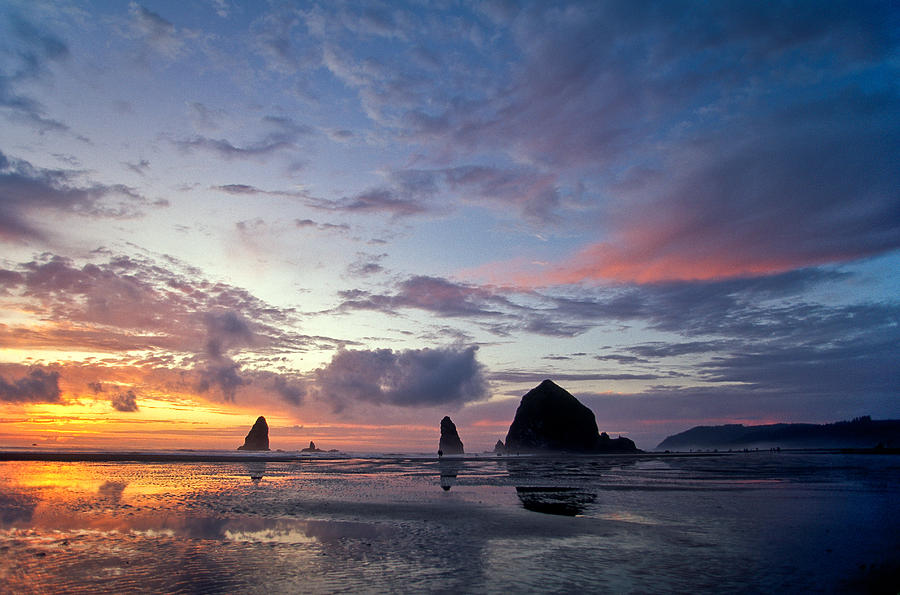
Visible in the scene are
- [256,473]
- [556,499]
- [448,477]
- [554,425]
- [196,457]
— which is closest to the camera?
[556,499]

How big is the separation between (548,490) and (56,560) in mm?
31094

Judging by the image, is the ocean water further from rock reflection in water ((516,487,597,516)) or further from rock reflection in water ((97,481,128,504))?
rock reflection in water ((97,481,128,504))

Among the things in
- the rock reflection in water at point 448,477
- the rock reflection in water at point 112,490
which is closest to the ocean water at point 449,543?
the rock reflection in water at point 112,490

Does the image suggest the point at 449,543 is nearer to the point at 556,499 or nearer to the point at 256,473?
the point at 556,499

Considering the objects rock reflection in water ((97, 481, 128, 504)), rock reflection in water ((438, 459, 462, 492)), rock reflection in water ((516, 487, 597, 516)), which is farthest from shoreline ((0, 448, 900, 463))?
rock reflection in water ((516, 487, 597, 516))

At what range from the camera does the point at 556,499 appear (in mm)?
32156

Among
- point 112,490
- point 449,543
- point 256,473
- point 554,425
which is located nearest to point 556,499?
point 449,543

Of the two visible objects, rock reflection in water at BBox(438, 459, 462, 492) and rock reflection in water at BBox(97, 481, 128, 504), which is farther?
rock reflection in water at BBox(438, 459, 462, 492)

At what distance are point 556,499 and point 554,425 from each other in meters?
149

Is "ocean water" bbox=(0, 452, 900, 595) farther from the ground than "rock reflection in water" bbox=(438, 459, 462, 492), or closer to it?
farther from the ground

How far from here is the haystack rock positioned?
173m

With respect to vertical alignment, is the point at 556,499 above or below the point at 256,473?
above

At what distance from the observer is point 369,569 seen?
1469cm

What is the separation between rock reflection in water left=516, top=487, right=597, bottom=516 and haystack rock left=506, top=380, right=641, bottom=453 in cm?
14040
